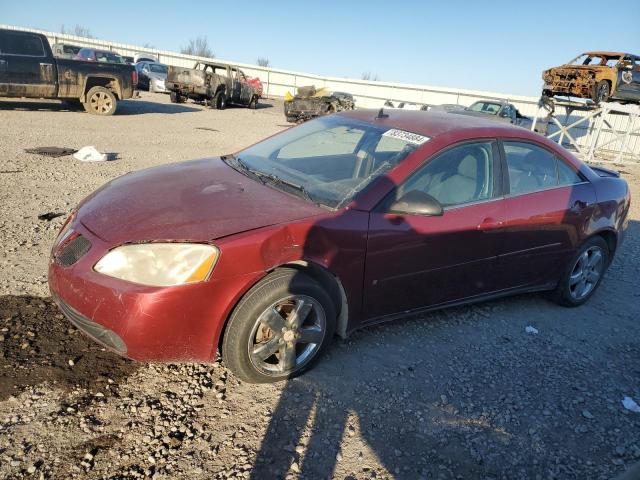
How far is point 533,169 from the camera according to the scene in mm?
4020

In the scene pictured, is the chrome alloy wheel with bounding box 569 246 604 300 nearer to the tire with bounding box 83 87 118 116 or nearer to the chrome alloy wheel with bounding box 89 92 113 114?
the tire with bounding box 83 87 118 116

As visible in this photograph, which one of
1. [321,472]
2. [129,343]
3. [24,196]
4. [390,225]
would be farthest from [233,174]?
[24,196]

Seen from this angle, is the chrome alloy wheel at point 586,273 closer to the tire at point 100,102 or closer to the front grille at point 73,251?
the front grille at point 73,251

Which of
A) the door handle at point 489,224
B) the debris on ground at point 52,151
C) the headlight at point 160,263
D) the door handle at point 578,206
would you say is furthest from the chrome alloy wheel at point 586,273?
the debris on ground at point 52,151

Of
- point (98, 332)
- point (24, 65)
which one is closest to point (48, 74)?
point (24, 65)

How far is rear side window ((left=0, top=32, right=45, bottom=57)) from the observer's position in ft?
39.4

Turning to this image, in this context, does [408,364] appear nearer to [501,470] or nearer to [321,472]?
[501,470]

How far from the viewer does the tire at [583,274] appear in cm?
439

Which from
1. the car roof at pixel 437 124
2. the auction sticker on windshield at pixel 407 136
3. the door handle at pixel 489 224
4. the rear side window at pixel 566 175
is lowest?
the door handle at pixel 489 224

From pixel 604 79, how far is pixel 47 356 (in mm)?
16784

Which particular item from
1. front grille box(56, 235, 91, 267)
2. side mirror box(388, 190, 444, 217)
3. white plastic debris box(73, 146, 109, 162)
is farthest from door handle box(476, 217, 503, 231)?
white plastic debris box(73, 146, 109, 162)

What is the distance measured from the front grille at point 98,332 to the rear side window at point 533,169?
2973 mm

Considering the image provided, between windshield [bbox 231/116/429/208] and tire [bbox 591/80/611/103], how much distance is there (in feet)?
46.2

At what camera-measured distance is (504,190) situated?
12.2ft
